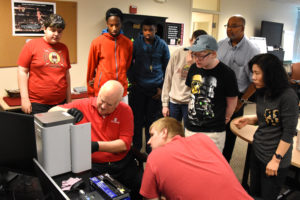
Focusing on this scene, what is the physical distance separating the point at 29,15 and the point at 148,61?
1.66 meters

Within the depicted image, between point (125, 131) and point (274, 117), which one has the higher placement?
point (274, 117)

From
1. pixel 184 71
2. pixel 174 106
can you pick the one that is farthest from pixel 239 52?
pixel 174 106

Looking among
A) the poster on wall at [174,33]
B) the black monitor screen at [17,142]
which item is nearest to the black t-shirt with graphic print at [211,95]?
the black monitor screen at [17,142]

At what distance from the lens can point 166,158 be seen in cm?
120

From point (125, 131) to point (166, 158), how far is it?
694mm

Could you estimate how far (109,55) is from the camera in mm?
2773

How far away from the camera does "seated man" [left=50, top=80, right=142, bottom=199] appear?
5.75 feet

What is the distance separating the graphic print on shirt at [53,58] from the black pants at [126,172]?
1.19 meters

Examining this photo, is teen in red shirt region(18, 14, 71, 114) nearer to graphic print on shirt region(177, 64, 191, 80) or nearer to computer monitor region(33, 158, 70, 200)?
graphic print on shirt region(177, 64, 191, 80)

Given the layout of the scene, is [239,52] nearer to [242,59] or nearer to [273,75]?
[242,59]

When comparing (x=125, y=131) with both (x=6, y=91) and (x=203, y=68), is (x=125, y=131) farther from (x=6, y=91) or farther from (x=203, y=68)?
(x=6, y=91)

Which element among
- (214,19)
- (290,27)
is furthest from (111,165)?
(290,27)

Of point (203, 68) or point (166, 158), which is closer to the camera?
point (166, 158)

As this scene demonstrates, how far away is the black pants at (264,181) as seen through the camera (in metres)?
1.73
